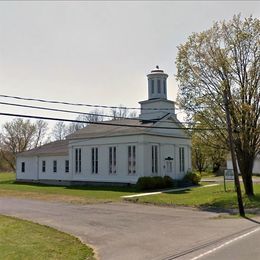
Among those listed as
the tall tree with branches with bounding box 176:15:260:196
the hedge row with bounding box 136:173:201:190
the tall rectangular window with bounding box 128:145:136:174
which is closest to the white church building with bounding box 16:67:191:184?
the tall rectangular window with bounding box 128:145:136:174

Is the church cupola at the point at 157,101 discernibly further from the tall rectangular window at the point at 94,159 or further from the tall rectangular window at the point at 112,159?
the tall rectangular window at the point at 94,159

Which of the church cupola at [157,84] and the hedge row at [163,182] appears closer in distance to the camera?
the hedge row at [163,182]

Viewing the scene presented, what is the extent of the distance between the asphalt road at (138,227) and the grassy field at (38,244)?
57 cm

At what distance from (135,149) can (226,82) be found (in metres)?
14.1

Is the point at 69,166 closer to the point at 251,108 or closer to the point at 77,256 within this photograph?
the point at 251,108

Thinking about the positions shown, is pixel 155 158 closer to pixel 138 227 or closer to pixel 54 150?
pixel 54 150

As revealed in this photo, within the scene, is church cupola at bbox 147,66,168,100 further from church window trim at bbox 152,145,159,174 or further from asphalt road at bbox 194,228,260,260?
asphalt road at bbox 194,228,260,260

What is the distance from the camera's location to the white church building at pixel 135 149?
38.9 metres

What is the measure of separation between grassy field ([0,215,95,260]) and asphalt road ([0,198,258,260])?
1.86 feet

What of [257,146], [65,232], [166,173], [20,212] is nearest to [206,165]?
[166,173]

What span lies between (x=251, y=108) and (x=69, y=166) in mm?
24609

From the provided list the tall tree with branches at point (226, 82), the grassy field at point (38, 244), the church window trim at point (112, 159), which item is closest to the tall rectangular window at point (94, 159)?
the church window trim at point (112, 159)

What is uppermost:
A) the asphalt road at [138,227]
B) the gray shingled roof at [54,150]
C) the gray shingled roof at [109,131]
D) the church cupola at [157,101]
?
the church cupola at [157,101]

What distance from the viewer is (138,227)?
15.8 metres
